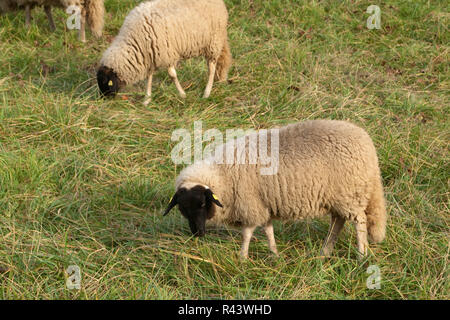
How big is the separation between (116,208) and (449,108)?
3940 mm

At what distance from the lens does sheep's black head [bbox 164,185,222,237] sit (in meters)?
3.80

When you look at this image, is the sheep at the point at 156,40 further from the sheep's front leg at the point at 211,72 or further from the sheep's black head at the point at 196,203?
the sheep's black head at the point at 196,203

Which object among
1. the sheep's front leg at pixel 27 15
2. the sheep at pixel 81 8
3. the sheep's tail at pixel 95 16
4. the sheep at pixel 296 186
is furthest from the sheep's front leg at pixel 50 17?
the sheep at pixel 296 186

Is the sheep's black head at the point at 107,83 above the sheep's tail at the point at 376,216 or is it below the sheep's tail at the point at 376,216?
above

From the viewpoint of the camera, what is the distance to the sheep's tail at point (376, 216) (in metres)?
3.98

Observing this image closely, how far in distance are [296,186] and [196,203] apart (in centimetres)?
71

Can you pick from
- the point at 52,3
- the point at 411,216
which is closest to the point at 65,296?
the point at 411,216

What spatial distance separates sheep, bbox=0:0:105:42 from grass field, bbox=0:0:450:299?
0.64 ft

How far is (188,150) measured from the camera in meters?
5.28

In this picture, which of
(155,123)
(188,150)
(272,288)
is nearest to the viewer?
(272,288)

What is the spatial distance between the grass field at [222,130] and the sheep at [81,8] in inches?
7.6

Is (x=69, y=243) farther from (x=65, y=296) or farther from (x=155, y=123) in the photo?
(x=155, y=123)

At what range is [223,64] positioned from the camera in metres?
6.83

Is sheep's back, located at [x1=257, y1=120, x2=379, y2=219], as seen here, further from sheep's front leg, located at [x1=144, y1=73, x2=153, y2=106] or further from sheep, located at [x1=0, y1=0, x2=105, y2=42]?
sheep, located at [x1=0, y1=0, x2=105, y2=42]
